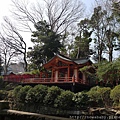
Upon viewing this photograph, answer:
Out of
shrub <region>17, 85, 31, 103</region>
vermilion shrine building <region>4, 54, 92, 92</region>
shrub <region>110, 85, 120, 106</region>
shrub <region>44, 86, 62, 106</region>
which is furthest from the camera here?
vermilion shrine building <region>4, 54, 92, 92</region>

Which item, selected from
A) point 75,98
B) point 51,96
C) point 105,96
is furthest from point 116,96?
point 51,96

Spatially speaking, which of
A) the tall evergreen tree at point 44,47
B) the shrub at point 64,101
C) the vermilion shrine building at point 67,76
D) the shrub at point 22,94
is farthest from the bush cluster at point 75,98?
the tall evergreen tree at point 44,47

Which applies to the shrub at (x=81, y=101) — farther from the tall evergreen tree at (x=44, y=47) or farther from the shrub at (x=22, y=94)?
the tall evergreen tree at (x=44, y=47)

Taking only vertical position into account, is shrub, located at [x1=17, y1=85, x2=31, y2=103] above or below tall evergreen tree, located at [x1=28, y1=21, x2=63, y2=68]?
below

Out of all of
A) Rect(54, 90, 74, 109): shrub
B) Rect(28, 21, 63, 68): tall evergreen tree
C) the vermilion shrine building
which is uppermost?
Rect(28, 21, 63, 68): tall evergreen tree

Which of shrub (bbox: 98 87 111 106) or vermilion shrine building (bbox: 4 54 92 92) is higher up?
vermilion shrine building (bbox: 4 54 92 92)

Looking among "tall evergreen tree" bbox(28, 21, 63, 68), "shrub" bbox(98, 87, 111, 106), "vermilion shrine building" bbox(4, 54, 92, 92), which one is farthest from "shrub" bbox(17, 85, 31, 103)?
"tall evergreen tree" bbox(28, 21, 63, 68)

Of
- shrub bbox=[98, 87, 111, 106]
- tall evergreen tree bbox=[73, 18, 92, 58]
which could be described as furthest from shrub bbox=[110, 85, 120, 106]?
tall evergreen tree bbox=[73, 18, 92, 58]

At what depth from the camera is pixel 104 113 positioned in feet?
29.6

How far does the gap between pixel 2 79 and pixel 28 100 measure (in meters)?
10.1

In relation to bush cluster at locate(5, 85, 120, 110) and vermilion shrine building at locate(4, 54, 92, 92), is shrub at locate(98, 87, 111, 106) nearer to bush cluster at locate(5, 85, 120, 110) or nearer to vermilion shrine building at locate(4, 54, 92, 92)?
bush cluster at locate(5, 85, 120, 110)

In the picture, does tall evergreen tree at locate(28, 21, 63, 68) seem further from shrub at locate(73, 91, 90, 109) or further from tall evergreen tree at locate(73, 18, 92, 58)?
shrub at locate(73, 91, 90, 109)

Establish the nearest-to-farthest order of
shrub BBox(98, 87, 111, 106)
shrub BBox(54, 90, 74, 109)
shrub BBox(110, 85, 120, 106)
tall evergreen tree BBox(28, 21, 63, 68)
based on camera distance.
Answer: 1. shrub BBox(110, 85, 120, 106)
2. shrub BBox(98, 87, 111, 106)
3. shrub BBox(54, 90, 74, 109)
4. tall evergreen tree BBox(28, 21, 63, 68)

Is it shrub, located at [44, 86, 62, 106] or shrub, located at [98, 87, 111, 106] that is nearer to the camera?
shrub, located at [98, 87, 111, 106]
